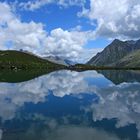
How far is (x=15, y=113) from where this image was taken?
41719mm

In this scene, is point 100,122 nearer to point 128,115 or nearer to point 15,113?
point 128,115

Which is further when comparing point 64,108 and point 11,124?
point 64,108

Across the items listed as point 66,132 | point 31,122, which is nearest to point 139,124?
point 66,132

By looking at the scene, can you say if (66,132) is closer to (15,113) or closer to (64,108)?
(15,113)

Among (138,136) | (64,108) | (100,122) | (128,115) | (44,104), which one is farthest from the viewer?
(44,104)

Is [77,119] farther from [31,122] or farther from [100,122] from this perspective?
[31,122]

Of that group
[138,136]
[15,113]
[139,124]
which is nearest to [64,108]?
[15,113]

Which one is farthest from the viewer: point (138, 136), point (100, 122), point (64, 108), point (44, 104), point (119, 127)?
point (44, 104)

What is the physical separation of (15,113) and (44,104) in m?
10.5

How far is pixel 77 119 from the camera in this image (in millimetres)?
38000

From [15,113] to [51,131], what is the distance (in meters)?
11.8

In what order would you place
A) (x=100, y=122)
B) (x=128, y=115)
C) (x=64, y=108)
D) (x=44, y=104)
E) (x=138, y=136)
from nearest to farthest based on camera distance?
(x=138, y=136), (x=100, y=122), (x=128, y=115), (x=64, y=108), (x=44, y=104)

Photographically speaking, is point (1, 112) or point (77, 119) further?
point (1, 112)

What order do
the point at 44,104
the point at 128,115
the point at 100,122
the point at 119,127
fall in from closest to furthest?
the point at 119,127 → the point at 100,122 → the point at 128,115 → the point at 44,104
